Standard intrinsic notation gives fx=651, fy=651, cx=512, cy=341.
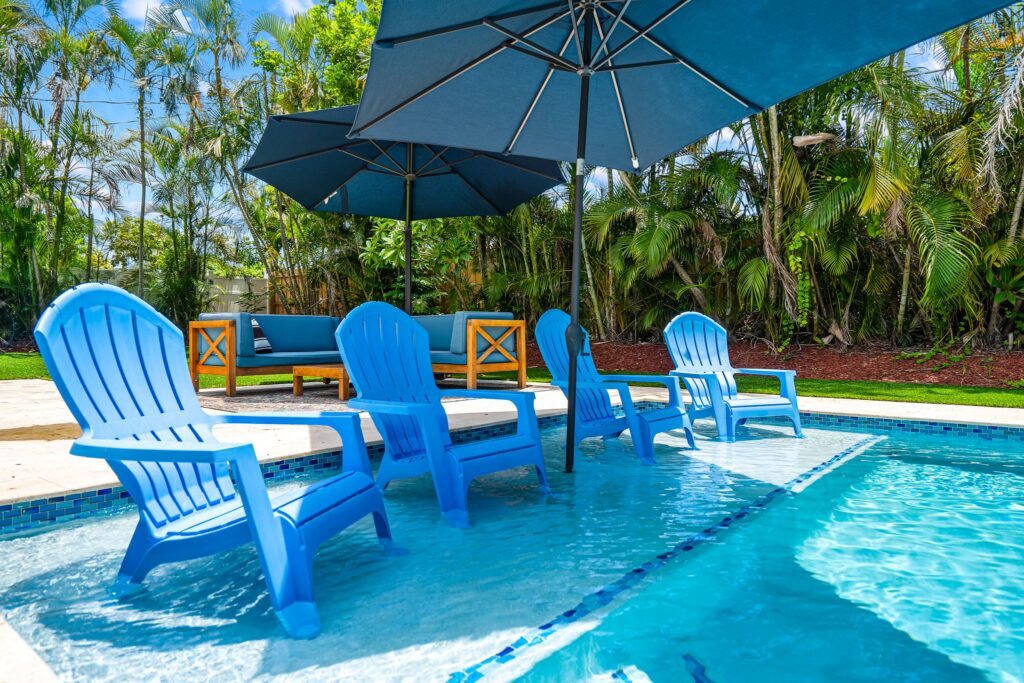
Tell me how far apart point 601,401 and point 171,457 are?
10.8ft

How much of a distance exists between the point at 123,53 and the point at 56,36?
1127mm

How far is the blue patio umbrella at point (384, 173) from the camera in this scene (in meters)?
6.07

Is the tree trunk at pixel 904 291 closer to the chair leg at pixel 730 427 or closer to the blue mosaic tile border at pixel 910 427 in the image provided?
the blue mosaic tile border at pixel 910 427

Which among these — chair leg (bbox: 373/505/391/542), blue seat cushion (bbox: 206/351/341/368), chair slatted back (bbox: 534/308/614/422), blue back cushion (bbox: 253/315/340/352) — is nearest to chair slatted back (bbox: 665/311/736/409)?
chair slatted back (bbox: 534/308/614/422)

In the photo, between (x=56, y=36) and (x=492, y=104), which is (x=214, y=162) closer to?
(x=56, y=36)

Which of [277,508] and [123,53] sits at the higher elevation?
[123,53]

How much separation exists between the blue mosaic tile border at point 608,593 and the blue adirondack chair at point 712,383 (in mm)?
1339

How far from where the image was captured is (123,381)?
2.02 meters

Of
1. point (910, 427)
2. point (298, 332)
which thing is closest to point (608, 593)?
point (910, 427)

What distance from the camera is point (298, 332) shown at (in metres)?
7.60

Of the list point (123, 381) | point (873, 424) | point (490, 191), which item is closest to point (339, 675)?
point (123, 381)

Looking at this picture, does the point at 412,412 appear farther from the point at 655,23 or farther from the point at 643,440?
the point at 655,23

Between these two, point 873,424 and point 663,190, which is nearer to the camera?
point 873,424

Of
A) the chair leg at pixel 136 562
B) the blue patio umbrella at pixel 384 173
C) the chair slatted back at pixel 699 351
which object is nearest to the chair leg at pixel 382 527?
the chair leg at pixel 136 562
